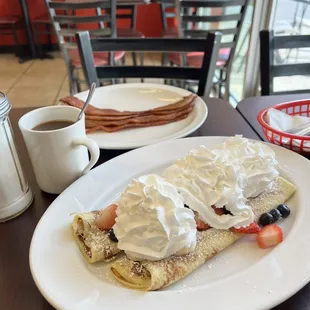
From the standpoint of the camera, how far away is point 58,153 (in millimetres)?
702

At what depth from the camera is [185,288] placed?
0.53 m

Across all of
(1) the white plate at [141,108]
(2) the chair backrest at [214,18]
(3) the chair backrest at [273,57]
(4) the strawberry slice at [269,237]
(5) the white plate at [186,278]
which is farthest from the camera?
(2) the chair backrest at [214,18]

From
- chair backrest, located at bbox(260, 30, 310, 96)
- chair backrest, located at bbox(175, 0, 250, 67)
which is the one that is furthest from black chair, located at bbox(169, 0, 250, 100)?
chair backrest, located at bbox(260, 30, 310, 96)

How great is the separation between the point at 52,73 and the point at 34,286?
382 centimetres

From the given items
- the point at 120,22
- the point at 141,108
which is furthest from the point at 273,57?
the point at 120,22

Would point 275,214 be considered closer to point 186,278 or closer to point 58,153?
point 186,278

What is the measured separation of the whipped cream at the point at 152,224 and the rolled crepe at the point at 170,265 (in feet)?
0.04

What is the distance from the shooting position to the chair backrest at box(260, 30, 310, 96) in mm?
1305

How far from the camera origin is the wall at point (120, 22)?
14.5 feet

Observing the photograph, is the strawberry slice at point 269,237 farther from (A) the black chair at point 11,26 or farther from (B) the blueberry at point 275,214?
(A) the black chair at point 11,26

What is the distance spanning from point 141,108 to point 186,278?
70 centimetres

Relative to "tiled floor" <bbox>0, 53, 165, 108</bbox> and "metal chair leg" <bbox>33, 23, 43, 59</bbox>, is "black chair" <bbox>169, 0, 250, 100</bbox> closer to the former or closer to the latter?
"tiled floor" <bbox>0, 53, 165, 108</bbox>

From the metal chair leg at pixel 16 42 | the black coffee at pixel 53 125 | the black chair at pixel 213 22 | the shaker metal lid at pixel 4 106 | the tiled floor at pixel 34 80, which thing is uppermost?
the shaker metal lid at pixel 4 106

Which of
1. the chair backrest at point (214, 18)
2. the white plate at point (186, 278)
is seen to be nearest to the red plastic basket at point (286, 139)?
the white plate at point (186, 278)
